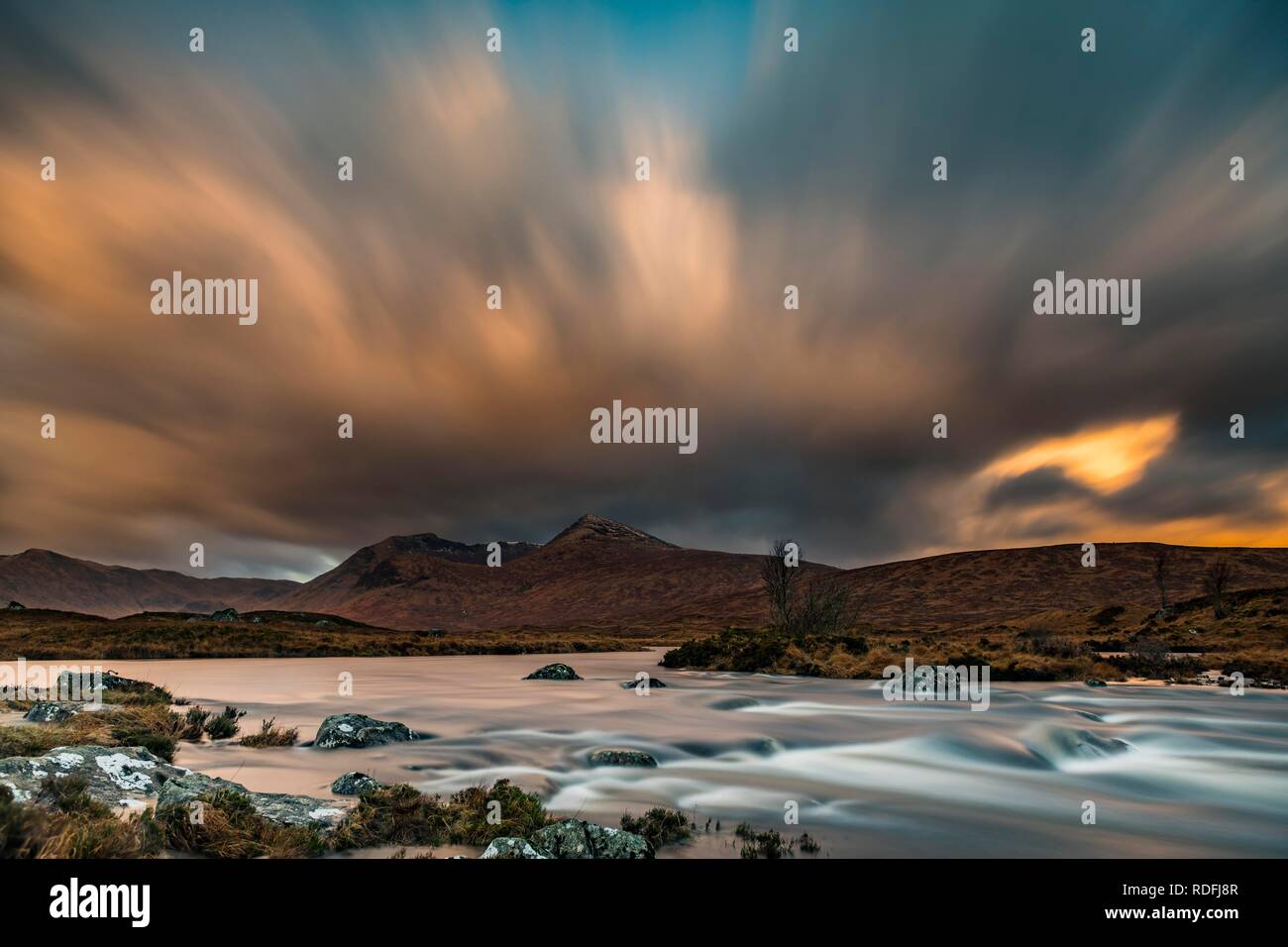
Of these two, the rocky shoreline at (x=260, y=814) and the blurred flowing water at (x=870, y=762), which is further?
the blurred flowing water at (x=870, y=762)

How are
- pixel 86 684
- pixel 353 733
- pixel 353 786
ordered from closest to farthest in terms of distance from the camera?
1. pixel 353 786
2. pixel 353 733
3. pixel 86 684

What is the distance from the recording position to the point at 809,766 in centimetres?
1314

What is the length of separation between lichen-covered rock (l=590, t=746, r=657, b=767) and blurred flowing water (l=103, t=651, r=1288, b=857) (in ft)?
1.09

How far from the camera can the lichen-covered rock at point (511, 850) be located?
563cm

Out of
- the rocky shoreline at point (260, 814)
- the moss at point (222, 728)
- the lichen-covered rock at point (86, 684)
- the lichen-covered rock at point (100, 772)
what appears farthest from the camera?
the lichen-covered rock at point (86, 684)

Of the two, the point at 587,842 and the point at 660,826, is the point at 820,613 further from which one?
the point at 587,842

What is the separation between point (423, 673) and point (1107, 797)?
36293 millimetres

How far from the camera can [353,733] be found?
13594 mm

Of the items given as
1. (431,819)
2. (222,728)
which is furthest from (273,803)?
(222,728)

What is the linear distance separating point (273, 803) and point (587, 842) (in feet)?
13.8

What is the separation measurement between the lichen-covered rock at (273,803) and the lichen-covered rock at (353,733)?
5.75 m

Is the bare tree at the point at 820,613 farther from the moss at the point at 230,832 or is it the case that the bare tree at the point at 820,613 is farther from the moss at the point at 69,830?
the moss at the point at 69,830

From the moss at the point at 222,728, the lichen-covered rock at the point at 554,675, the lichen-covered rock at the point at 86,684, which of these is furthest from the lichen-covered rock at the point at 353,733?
the lichen-covered rock at the point at 554,675
